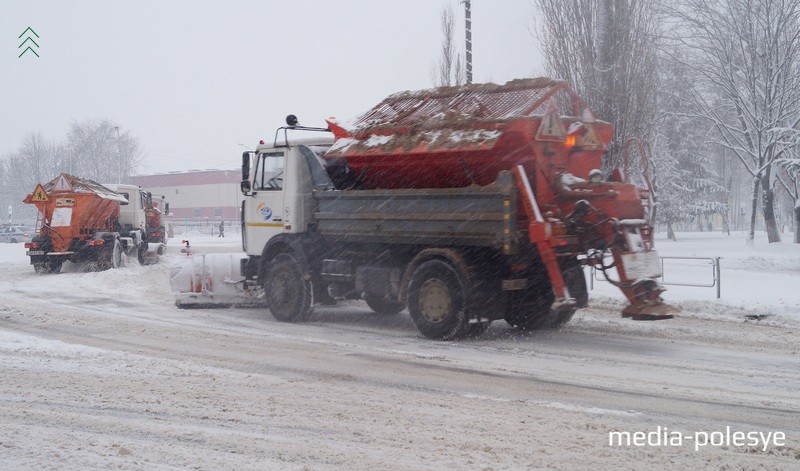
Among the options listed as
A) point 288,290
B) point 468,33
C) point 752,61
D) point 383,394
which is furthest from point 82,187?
point 752,61

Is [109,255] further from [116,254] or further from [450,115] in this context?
[450,115]

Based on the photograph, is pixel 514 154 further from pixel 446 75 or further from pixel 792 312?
pixel 446 75

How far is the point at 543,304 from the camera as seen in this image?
37.0ft

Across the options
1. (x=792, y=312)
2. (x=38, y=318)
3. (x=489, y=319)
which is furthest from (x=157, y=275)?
(x=792, y=312)

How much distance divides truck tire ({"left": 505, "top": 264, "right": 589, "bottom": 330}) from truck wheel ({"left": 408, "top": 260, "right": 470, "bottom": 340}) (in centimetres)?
98

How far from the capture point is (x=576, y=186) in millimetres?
10164

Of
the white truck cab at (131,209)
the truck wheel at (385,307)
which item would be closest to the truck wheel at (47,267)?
the white truck cab at (131,209)

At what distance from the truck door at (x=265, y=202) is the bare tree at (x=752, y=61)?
1982 centimetres

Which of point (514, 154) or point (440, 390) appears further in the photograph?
point (514, 154)

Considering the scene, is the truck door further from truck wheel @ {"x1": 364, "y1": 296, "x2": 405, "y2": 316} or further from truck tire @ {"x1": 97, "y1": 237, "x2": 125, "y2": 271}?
truck tire @ {"x1": 97, "y1": 237, "x2": 125, "y2": 271}

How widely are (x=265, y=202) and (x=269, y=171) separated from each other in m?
0.51

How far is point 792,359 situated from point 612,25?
13.4 meters

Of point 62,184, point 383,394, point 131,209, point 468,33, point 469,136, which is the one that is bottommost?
point 383,394

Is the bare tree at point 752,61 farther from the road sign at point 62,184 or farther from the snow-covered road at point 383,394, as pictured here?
the road sign at point 62,184
